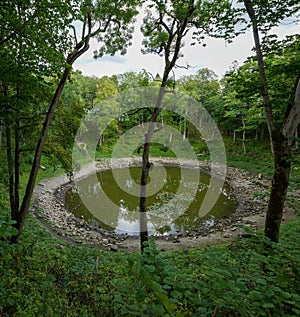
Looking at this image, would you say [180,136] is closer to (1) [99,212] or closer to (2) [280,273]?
(1) [99,212]

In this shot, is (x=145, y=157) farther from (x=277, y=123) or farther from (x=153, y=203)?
(x=153, y=203)

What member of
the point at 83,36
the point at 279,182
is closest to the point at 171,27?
the point at 83,36

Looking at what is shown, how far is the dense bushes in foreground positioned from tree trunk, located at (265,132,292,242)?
0.51 metres

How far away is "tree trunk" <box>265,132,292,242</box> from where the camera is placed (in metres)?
3.04

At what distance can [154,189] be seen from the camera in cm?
1474

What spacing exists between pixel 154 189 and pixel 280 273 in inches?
517

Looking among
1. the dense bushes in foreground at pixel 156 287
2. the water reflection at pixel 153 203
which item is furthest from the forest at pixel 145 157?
the water reflection at pixel 153 203

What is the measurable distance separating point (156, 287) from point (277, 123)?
3497 millimetres

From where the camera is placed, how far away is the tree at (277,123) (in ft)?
9.85

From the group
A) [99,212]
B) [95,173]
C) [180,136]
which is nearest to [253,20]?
[99,212]

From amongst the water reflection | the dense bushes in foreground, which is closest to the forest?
the dense bushes in foreground

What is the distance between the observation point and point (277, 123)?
3.66 meters

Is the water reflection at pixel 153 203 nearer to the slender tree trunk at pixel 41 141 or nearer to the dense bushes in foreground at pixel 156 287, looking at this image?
the slender tree trunk at pixel 41 141

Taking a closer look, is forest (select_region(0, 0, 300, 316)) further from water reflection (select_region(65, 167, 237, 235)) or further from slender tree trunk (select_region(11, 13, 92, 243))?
water reflection (select_region(65, 167, 237, 235))
